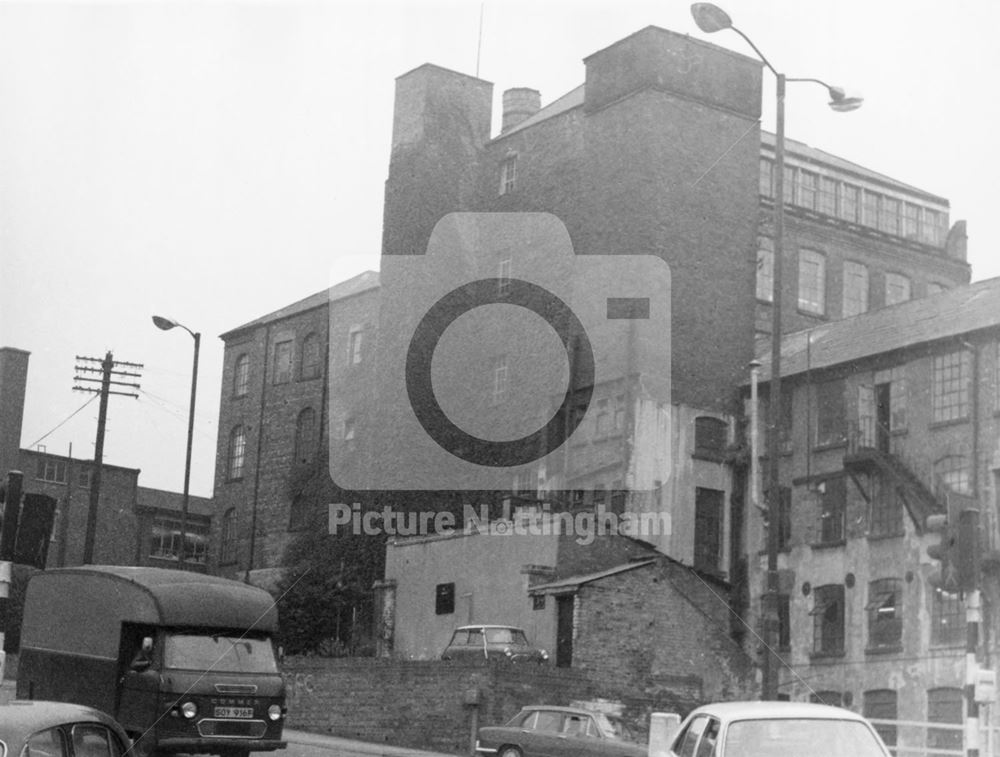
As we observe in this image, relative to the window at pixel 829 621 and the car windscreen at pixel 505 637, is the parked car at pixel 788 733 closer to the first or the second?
the car windscreen at pixel 505 637

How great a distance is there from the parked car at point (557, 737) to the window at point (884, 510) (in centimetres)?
1962

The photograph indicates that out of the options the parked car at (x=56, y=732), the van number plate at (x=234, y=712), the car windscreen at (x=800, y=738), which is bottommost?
the van number plate at (x=234, y=712)

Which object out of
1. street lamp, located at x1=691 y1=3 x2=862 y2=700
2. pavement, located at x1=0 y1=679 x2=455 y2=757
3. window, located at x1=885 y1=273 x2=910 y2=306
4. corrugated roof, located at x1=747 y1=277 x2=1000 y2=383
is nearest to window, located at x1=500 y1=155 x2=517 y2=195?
corrugated roof, located at x1=747 y1=277 x2=1000 y2=383

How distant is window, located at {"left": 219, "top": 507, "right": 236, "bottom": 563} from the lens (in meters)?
66.4

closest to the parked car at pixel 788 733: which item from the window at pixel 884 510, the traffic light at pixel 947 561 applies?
the traffic light at pixel 947 561

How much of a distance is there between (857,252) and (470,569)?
2468 cm

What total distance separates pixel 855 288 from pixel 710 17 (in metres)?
33.6

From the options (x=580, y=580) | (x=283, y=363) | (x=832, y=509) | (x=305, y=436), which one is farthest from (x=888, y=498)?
(x=283, y=363)

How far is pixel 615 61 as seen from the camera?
50062mm

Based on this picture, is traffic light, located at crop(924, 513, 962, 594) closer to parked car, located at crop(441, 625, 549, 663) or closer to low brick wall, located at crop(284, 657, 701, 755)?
low brick wall, located at crop(284, 657, 701, 755)

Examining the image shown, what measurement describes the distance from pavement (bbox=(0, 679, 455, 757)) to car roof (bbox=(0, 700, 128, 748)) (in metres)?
13.2

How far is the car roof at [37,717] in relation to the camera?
436 inches

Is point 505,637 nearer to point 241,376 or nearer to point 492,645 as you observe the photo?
point 492,645

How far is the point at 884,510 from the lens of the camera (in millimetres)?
41531
